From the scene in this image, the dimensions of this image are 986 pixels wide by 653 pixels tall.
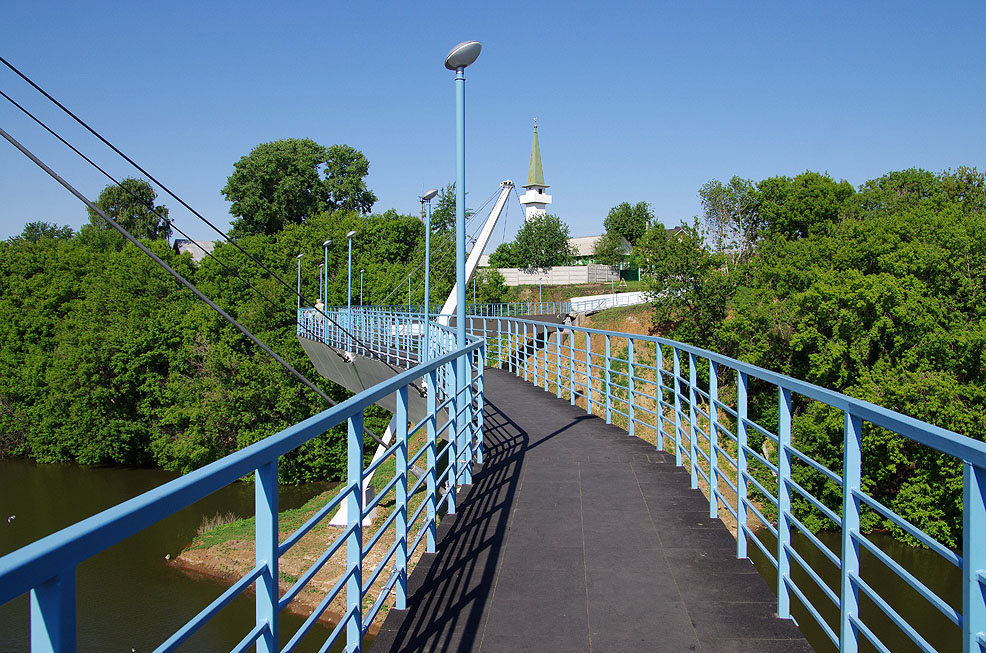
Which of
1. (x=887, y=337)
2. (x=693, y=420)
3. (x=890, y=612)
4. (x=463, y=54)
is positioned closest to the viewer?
(x=890, y=612)

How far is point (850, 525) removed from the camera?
3225mm

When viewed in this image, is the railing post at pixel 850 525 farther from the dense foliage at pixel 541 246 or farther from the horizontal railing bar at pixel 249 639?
the dense foliage at pixel 541 246

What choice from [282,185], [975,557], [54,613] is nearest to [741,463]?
[975,557]

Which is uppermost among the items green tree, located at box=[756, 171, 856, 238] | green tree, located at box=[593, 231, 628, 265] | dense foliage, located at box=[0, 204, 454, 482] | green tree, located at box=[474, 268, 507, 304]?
green tree, located at box=[756, 171, 856, 238]

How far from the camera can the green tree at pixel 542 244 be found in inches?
3118

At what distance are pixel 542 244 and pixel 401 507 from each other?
75504 millimetres

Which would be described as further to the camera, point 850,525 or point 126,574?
point 126,574

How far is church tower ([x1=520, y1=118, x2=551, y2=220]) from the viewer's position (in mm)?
106875

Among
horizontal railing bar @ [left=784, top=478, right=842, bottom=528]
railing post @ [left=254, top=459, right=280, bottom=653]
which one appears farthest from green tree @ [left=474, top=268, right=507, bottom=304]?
railing post @ [left=254, top=459, right=280, bottom=653]

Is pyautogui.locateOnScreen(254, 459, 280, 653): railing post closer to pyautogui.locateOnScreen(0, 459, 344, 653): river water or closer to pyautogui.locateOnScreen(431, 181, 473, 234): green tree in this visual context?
A: pyautogui.locateOnScreen(0, 459, 344, 653): river water

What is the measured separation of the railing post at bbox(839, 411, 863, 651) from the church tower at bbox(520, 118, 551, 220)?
10417 cm

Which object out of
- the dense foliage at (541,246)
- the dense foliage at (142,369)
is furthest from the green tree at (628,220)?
the dense foliage at (142,369)

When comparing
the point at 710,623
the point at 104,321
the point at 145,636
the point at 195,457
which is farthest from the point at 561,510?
the point at 104,321

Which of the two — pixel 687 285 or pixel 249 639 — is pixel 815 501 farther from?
pixel 687 285
